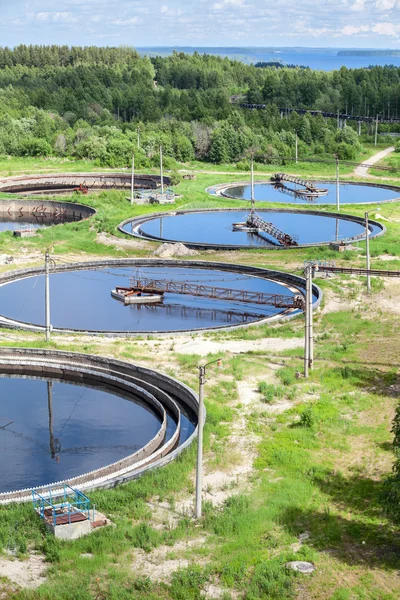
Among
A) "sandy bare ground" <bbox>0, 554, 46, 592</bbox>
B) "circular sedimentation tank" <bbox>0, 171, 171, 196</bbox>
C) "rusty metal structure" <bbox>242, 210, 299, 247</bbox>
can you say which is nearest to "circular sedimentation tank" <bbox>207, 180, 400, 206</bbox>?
"circular sedimentation tank" <bbox>0, 171, 171, 196</bbox>

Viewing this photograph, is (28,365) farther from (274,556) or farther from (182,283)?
(274,556)

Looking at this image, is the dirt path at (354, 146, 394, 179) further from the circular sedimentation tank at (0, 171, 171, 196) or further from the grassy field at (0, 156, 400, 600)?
the grassy field at (0, 156, 400, 600)

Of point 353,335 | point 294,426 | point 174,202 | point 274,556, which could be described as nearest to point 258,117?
point 174,202

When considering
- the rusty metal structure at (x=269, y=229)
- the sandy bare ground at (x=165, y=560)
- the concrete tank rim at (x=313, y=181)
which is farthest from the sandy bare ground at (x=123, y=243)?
the sandy bare ground at (x=165, y=560)

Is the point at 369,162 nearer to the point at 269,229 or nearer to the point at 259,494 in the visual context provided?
the point at 269,229

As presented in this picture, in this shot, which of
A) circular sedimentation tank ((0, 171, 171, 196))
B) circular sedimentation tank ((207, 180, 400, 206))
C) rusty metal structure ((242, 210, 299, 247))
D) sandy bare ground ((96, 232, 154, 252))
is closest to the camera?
sandy bare ground ((96, 232, 154, 252))

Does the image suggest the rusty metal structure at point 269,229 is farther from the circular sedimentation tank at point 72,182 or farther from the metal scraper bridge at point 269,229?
the circular sedimentation tank at point 72,182
